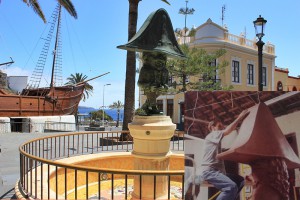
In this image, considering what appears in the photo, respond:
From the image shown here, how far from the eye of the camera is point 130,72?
1503 cm

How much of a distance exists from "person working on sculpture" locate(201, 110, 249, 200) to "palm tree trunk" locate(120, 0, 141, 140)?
1190 cm

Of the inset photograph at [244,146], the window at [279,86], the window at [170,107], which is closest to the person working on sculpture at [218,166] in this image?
the inset photograph at [244,146]

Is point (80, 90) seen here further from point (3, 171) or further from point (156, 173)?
point (156, 173)

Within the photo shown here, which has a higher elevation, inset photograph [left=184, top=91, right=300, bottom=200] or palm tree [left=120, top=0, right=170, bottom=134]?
palm tree [left=120, top=0, right=170, bottom=134]

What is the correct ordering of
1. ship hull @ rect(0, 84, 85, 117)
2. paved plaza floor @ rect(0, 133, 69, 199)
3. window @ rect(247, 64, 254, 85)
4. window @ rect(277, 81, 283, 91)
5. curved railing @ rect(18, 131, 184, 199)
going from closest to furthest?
curved railing @ rect(18, 131, 184, 199) → paved plaza floor @ rect(0, 133, 69, 199) → ship hull @ rect(0, 84, 85, 117) → window @ rect(247, 64, 254, 85) → window @ rect(277, 81, 283, 91)

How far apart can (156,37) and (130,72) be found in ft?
29.2

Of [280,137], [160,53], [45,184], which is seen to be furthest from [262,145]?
[45,184]

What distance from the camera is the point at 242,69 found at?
34125mm

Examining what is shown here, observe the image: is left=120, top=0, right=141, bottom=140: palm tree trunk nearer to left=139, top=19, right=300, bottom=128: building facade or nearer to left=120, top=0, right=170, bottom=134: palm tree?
left=120, top=0, right=170, bottom=134: palm tree

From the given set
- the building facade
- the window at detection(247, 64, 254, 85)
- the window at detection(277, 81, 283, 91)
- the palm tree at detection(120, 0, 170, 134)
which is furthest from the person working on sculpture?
the window at detection(277, 81, 283, 91)

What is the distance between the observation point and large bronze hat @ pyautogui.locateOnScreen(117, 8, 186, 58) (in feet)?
19.9

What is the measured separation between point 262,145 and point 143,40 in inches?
142

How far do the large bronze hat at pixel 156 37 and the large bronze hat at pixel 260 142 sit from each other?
3.17 metres

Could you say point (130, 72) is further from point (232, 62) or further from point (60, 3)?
point (232, 62)
